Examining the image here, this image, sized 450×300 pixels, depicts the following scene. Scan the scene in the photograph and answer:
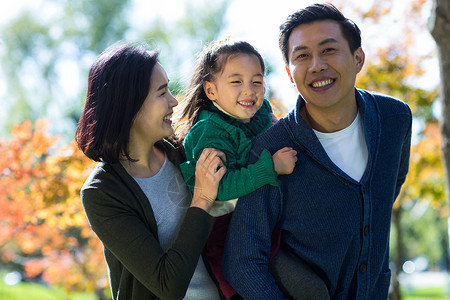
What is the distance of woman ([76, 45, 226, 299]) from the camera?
7.47 ft

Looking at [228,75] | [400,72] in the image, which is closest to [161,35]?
[400,72]

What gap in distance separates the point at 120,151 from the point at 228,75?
0.67 metres

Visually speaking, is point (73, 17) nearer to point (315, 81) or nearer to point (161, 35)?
point (161, 35)

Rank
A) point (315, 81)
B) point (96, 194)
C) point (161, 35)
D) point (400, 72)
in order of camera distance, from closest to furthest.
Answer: point (96, 194)
point (315, 81)
point (400, 72)
point (161, 35)

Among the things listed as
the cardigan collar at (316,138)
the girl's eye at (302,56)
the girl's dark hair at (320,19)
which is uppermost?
the girl's dark hair at (320,19)

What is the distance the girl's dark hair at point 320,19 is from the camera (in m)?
2.54

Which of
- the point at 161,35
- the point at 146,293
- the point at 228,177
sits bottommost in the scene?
the point at 146,293

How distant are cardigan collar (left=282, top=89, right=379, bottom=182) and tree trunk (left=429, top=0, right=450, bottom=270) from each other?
1.91 meters

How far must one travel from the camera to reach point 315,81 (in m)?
2.49

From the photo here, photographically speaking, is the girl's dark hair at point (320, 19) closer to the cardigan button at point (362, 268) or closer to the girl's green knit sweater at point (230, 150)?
the girl's green knit sweater at point (230, 150)

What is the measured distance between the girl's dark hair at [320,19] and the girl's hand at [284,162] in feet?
1.73

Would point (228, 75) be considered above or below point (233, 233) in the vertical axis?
above

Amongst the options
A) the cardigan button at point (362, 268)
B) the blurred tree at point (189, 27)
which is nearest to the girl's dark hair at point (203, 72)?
the cardigan button at point (362, 268)

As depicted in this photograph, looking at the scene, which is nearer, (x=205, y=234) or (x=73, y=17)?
(x=205, y=234)
